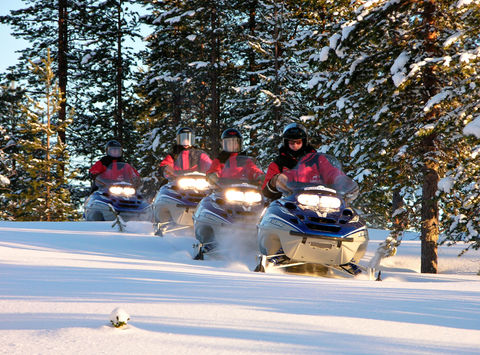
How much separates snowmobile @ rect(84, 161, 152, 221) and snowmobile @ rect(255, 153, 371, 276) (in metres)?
7.15

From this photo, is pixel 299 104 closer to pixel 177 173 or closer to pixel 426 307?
pixel 177 173

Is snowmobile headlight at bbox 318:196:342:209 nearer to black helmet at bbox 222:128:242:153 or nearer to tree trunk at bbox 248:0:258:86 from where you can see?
black helmet at bbox 222:128:242:153

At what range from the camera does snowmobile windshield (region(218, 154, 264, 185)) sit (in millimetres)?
9312

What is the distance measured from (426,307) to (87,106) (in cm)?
2811

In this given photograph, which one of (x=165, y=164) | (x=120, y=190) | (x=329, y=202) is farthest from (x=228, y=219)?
(x=120, y=190)

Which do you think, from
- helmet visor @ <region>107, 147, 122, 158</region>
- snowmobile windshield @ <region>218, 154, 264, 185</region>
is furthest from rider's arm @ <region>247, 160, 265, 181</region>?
helmet visor @ <region>107, 147, 122, 158</region>

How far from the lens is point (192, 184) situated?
11117 millimetres

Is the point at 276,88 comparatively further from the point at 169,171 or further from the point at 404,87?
the point at 404,87

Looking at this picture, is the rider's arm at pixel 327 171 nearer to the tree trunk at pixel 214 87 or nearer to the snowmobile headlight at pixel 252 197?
the snowmobile headlight at pixel 252 197

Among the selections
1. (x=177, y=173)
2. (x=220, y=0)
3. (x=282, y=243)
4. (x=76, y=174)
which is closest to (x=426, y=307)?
(x=282, y=243)

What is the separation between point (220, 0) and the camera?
22.8 meters

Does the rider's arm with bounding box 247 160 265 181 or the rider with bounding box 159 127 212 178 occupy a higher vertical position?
the rider with bounding box 159 127 212 178

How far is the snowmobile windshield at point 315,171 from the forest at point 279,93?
1602 mm

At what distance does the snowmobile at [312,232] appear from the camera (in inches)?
250
